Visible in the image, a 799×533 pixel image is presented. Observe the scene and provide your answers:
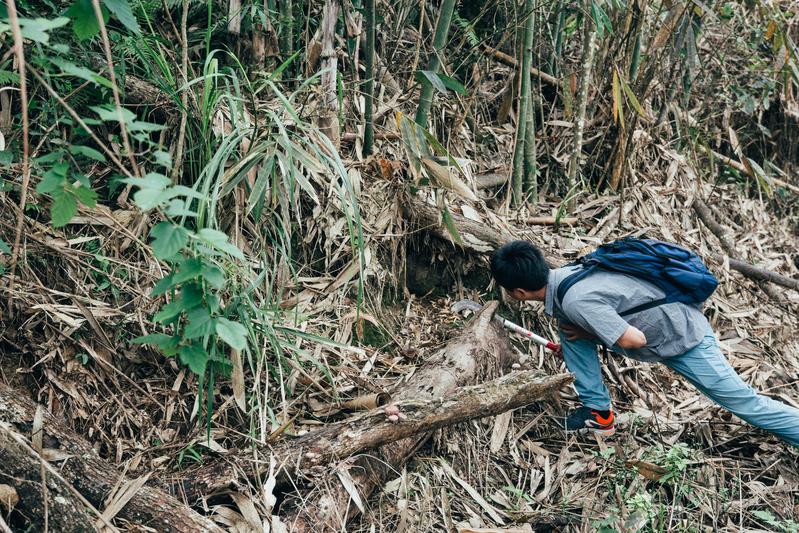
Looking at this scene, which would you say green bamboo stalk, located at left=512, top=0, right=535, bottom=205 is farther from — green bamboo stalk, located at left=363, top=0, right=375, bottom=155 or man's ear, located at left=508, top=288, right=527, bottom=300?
man's ear, located at left=508, top=288, right=527, bottom=300

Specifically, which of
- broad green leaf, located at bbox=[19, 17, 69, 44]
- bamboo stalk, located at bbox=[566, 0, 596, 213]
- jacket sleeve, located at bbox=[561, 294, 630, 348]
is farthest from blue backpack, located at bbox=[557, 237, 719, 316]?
broad green leaf, located at bbox=[19, 17, 69, 44]

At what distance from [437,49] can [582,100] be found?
128cm

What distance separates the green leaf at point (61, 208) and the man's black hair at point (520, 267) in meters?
1.87

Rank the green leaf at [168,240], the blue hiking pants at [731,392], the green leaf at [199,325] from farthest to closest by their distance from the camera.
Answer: the blue hiking pants at [731,392]
the green leaf at [199,325]
the green leaf at [168,240]

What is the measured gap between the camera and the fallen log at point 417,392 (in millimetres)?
2523

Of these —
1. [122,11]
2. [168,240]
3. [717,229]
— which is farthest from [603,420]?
[122,11]

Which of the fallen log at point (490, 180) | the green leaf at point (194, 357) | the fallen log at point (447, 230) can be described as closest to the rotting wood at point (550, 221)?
the fallen log at point (490, 180)

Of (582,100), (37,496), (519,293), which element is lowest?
(37,496)

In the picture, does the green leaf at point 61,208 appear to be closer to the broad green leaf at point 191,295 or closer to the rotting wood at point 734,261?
the broad green leaf at point 191,295

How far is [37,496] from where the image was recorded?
2109mm

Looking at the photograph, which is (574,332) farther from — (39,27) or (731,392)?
(39,27)

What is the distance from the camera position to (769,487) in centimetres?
316

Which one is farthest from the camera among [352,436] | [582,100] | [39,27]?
[582,100]

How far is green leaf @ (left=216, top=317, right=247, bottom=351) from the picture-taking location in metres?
1.86
